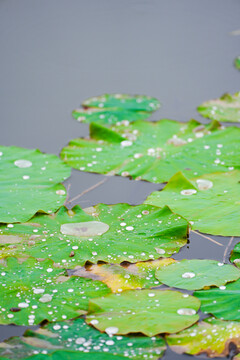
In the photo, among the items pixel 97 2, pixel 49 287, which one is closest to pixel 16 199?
pixel 49 287

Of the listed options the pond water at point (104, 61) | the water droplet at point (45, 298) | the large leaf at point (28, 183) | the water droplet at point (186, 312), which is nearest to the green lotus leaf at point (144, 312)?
the water droplet at point (186, 312)

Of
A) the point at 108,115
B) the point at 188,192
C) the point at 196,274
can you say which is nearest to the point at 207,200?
the point at 188,192

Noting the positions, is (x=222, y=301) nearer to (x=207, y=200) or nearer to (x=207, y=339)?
(x=207, y=339)

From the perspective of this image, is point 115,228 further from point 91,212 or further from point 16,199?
point 16,199

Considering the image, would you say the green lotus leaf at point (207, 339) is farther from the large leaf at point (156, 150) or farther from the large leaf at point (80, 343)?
the large leaf at point (156, 150)

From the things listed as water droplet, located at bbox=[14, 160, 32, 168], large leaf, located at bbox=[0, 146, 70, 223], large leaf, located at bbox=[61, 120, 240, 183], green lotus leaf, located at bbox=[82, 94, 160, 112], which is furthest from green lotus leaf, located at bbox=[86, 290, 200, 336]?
green lotus leaf, located at bbox=[82, 94, 160, 112]

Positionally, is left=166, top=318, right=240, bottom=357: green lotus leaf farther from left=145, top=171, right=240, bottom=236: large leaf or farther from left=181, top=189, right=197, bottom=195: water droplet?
left=181, top=189, right=197, bottom=195: water droplet
